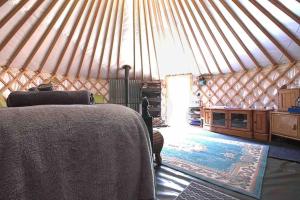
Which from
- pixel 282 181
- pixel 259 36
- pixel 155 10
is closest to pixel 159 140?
pixel 282 181

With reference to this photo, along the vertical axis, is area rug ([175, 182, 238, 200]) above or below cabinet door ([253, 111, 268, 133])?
below

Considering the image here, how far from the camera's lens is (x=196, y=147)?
9.04 feet

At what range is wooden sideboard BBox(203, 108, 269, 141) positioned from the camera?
3.36 m

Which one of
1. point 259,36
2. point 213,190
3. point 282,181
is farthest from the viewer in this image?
point 259,36

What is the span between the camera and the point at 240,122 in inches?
146

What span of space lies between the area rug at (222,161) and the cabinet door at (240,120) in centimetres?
79

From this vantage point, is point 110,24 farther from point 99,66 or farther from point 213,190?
point 213,190

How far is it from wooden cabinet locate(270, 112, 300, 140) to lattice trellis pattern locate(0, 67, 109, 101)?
161 inches

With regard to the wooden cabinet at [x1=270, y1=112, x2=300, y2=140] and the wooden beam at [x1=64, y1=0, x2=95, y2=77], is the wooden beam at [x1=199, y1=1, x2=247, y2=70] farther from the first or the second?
the wooden beam at [x1=64, y1=0, x2=95, y2=77]

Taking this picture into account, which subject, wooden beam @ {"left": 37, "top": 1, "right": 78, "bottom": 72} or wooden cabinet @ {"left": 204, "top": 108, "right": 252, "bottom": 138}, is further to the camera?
wooden cabinet @ {"left": 204, "top": 108, "right": 252, "bottom": 138}

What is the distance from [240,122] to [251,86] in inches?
33.7

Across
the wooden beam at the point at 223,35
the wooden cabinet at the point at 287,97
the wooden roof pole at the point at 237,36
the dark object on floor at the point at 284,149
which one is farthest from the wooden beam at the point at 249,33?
the dark object on floor at the point at 284,149

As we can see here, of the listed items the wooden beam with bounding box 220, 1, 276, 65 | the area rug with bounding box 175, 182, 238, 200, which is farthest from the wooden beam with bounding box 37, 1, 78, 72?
the area rug with bounding box 175, 182, 238, 200

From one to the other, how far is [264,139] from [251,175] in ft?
6.36
